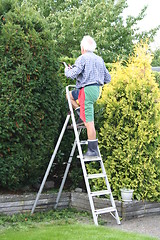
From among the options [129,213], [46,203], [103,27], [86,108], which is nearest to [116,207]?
[129,213]

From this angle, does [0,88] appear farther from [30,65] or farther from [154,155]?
[154,155]

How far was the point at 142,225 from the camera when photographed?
498 cm

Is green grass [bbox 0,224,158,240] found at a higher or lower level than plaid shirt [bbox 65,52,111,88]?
lower

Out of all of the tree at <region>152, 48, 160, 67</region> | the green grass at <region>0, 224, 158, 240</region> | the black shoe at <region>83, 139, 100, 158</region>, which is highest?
the tree at <region>152, 48, 160, 67</region>

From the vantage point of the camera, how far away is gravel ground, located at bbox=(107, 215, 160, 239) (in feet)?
15.3

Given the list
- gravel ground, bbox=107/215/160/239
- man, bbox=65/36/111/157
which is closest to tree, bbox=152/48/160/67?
gravel ground, bbox=107/215/160/239

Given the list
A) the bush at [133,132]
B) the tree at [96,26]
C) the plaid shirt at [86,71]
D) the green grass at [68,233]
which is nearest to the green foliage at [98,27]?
the tree at [96,26]

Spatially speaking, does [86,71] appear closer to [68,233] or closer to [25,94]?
[25,94]

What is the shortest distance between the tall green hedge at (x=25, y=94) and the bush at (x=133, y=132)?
91 centimetres

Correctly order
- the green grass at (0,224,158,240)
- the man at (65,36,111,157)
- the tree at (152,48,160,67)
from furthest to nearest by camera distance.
→ the tree at (152,48,160,67), the man at (65,36,111,157), the green grass at (0,224,158,240)

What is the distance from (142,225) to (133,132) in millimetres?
1436

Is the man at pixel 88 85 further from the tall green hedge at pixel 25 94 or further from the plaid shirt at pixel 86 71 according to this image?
the tall green hedge at pixel 25 94

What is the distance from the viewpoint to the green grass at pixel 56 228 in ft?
13.4

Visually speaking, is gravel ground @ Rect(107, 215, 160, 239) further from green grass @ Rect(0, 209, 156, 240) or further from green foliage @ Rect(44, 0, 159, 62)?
green foliage @ Rect(44, 0, 159, 62)
